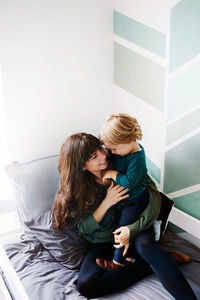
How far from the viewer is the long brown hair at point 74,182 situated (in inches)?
58.9

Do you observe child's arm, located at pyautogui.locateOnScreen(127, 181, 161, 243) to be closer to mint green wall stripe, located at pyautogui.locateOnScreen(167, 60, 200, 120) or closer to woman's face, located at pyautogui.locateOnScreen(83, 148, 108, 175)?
woman's face, located at pyautogui.locateOnScreen(83, 148, 108, 175)

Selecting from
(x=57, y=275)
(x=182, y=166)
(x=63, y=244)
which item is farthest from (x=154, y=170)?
(x=57, y=275)

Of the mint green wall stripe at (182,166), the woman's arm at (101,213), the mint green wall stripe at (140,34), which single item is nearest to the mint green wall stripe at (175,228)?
the mint green wall stripe at (182,166)

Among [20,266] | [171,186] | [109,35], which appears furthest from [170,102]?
[20,266]

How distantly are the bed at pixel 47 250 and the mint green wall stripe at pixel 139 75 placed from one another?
2.19 ft

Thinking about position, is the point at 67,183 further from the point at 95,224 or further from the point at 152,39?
the point at 152,39

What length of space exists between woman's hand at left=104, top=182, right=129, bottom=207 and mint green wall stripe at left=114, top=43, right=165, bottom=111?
56cm

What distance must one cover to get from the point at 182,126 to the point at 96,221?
670 mm

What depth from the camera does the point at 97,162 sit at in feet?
5.00

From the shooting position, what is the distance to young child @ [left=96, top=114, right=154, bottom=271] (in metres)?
1.43

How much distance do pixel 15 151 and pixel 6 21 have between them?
740 millimetres

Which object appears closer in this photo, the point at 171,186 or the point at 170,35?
the point at 170,35

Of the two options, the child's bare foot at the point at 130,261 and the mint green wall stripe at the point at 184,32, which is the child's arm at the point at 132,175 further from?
the mint green wall stripe at the point at 184,32

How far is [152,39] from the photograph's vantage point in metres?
1.81
